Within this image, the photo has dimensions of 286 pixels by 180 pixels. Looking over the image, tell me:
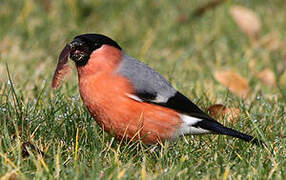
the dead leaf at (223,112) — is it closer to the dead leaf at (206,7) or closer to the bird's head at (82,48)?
the bird's head at (82,48)

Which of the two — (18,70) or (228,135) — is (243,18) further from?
(228,135)

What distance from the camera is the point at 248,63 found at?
659 cm

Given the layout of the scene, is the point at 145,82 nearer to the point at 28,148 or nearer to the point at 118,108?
the point at 118,108

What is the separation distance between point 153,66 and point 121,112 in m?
2.65

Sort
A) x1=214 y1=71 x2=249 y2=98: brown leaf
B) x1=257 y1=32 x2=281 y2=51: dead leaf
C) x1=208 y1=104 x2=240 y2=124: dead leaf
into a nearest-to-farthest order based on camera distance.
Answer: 1. x1=208 y1=104 x2=240 y2=124: dead leaf
2. x1=214 y1=71 x2=249 y2=98: brown leaf
3. x1=257 y1=32 x2=281 y2=51: dead leaf

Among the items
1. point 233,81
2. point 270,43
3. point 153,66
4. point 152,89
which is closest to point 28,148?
point 152,89

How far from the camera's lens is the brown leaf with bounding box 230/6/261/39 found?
7.55m

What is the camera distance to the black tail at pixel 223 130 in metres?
3.77

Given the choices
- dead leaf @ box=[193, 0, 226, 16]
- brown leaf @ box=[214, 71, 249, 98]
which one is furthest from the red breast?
dead leaf @ box=[193, 0, 226, 16]

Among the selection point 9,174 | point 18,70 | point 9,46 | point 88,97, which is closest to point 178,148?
point 88,97

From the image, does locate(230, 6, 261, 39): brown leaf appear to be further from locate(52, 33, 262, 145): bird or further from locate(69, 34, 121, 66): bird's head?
locate(69, 34, 121, 66): bird's head

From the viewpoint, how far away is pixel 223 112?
452 centimetres

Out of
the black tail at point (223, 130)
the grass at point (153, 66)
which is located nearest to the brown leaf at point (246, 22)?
the grass at point (153, 66)

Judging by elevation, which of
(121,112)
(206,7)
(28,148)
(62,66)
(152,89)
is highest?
(206,7)
